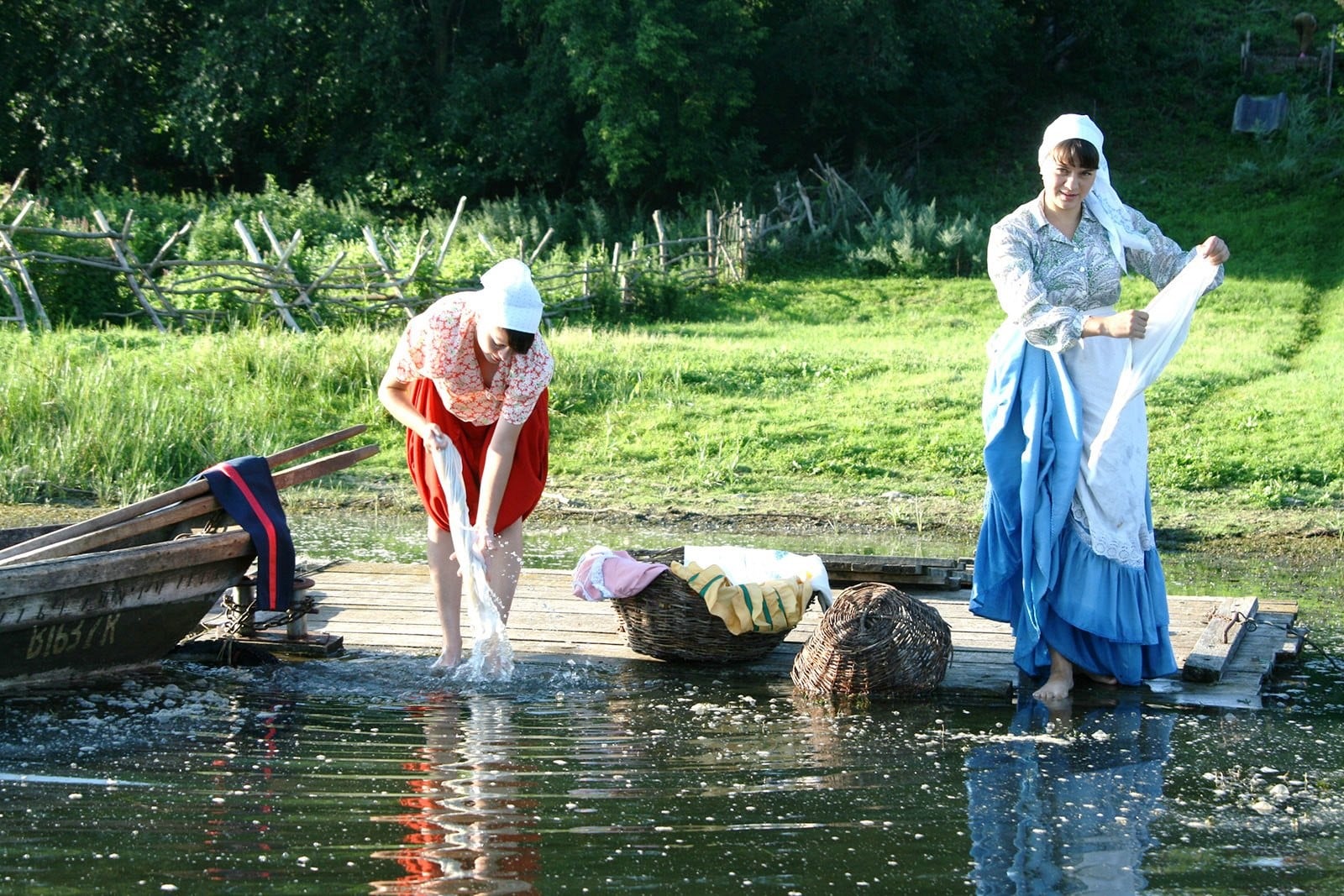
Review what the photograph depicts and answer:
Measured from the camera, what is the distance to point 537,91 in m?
30.7

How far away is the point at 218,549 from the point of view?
6.37 m

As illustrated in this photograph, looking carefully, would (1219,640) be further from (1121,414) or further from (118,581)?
(118,581)

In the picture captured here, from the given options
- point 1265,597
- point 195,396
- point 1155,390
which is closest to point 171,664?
point 1265,597

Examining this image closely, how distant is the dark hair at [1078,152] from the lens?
5.72m

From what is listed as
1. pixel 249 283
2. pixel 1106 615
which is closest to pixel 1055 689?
pixel 1106 615

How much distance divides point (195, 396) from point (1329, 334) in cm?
1312

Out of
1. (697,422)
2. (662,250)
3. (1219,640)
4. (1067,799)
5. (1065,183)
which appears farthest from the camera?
(662,250)

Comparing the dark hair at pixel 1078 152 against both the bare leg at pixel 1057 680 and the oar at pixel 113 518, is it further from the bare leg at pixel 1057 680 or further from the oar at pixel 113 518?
the oar at pixel 113 518

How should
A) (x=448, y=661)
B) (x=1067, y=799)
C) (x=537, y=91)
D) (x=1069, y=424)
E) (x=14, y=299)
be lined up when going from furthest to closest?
(x=537, y=91) < (x=14, y=299) < (x=448, y=661) < (x=1069, y=424) < (x=1067, y=799)

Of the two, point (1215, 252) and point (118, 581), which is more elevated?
point (1215, 252)

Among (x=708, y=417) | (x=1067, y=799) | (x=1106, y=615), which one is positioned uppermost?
(x=708, y=417)

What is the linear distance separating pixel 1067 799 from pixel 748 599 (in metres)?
1.81

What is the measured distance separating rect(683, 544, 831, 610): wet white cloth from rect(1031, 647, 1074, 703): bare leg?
967 mm

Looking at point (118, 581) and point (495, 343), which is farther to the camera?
point (118, 581)
